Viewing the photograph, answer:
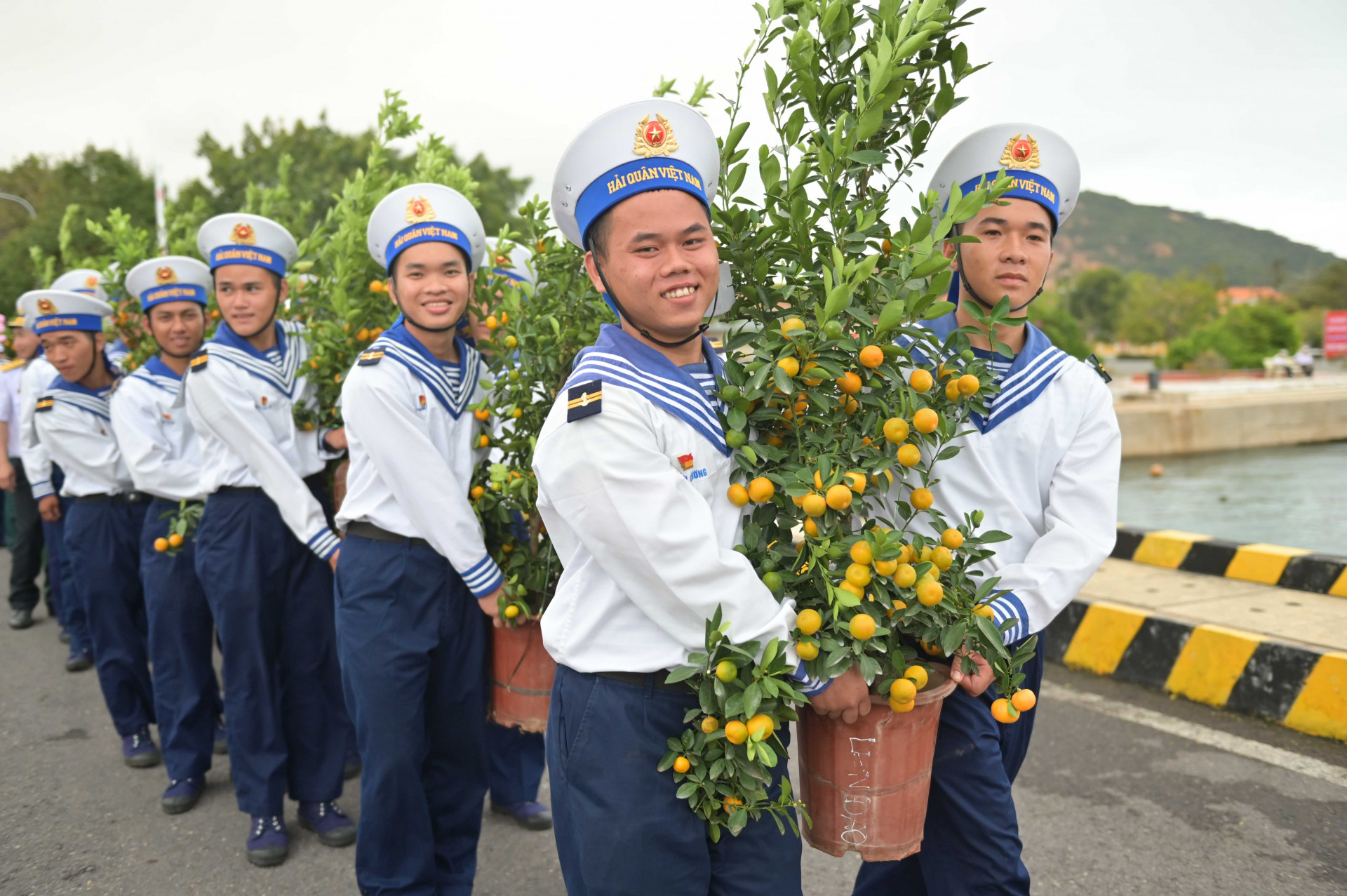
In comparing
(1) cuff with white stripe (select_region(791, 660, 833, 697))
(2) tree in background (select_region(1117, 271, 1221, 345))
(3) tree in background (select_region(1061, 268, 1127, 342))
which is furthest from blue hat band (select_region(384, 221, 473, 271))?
(3) tree in background (select_region(1061, 268, 1127, 342))

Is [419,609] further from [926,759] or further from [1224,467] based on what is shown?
[1224,467]

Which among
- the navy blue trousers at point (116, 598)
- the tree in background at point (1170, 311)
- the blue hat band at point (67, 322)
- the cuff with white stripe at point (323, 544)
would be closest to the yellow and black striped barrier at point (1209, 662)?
the cuff with white stripe at point (323, 544)

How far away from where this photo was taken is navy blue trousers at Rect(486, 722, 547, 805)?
392 centimetres

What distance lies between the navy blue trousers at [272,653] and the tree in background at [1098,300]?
10363 cm

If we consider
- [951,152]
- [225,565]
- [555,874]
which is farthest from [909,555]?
[225,565]

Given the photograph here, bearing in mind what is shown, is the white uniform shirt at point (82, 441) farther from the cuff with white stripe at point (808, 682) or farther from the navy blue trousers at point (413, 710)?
the cuff with white stripe at point (808, 682)

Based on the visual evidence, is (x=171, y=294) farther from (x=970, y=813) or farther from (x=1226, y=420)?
(x=1226, y=420)

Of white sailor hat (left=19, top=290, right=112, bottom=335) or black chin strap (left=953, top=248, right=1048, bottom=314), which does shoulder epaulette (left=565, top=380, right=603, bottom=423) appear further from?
white sailor hat (left=19, top=290, right=112, bottom=335)

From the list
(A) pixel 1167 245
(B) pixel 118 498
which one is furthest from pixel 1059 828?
(A) pixel 1167 245

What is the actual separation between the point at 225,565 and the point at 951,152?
2.89 metres

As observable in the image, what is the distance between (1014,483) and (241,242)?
3057 millimetres

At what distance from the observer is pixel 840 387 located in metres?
1.98

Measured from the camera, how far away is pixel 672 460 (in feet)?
6.19

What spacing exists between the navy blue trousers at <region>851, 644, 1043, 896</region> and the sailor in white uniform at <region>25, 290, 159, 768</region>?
3.94 metres
